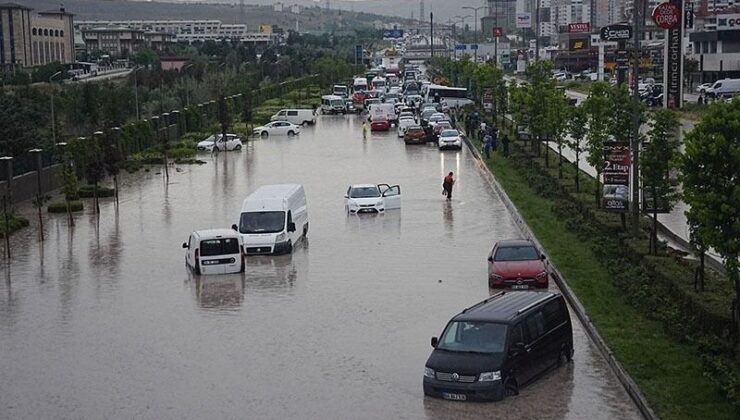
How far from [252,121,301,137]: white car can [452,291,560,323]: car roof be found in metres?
49.0

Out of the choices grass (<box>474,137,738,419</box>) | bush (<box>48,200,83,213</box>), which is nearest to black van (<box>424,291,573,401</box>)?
grass (<box>474,137,738,419</box>)

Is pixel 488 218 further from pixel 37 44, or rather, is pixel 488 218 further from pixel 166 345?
pixel 37 44

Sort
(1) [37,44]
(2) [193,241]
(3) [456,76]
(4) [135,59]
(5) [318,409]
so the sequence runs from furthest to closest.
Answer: (4) [135,59] → (1) [37,44] → (3) [456,76] → (2) [193,241] → (5) [318,409]

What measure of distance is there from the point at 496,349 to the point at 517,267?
7.66 meters

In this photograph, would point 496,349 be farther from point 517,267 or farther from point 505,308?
point 517,267

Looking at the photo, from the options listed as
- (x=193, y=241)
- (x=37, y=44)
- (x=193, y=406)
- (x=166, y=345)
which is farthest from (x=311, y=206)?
(x=37, y=44)

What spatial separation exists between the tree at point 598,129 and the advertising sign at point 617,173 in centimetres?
290

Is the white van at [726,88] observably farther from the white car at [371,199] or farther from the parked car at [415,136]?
the white car at [371,199]

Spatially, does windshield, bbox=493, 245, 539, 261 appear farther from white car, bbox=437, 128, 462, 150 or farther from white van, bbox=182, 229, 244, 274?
white car, bbox=437, 128, 462, 150

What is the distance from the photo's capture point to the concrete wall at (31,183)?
131ft

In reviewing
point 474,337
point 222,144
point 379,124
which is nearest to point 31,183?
point 222,144

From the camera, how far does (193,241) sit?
2670cm

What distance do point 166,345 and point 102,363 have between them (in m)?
1.34

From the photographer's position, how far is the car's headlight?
15711 millimetres
